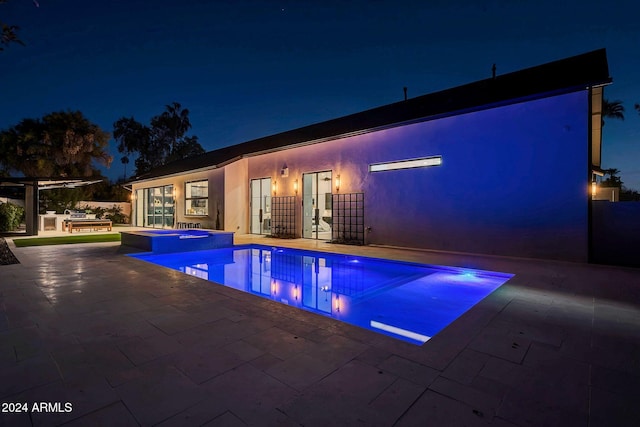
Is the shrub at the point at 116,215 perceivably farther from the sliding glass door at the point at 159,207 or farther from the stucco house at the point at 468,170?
the stucco house at the point at 468,170

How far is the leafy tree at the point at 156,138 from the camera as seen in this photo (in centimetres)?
2927

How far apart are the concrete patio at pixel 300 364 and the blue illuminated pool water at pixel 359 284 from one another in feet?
2.17

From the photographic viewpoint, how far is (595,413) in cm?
153

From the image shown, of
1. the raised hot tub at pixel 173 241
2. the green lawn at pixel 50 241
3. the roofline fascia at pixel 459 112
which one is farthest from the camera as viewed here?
the green lawn at pixel 50 241

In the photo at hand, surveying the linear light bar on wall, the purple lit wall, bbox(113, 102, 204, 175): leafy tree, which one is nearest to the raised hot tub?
the purple lit wall

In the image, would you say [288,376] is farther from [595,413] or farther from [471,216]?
[471,216]

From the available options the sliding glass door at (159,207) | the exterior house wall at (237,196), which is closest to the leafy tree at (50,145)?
the sliding glass door at (159,207)

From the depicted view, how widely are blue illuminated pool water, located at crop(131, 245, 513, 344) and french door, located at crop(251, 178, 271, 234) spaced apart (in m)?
4.98

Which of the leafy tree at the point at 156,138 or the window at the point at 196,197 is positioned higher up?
the leafy tree at the point at 156,138

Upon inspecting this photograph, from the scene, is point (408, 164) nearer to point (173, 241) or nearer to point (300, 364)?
point (173, 241)

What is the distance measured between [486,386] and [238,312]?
2.36m

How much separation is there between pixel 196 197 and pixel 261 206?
401 centimetres

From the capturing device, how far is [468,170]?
7605mm

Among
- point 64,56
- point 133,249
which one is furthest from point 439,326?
point 64,56
